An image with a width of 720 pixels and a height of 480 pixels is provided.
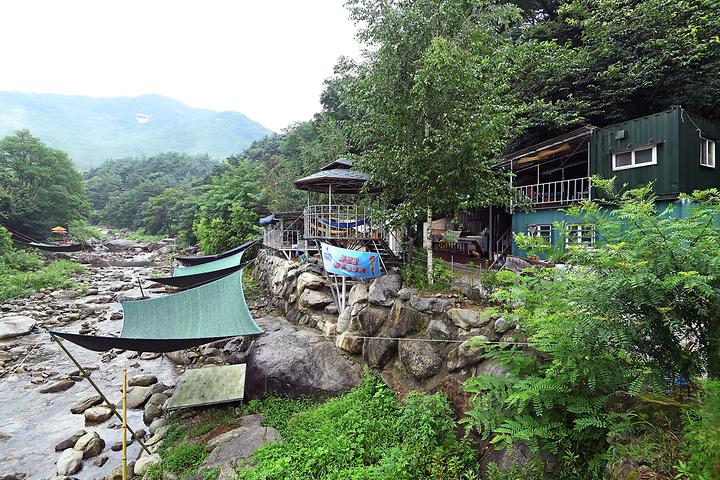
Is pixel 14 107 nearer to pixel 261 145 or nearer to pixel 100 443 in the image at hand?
pixel 261 145

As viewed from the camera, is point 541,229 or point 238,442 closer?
point 238,442

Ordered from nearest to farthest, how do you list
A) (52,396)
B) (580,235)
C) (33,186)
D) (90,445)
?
(580,235) → (90,445) → (52,396) → (33,186)

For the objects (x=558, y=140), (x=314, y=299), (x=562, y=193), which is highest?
(x=558, y=140)

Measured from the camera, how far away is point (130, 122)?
141 meters

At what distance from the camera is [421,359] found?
536cm

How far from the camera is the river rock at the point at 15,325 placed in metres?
11.6

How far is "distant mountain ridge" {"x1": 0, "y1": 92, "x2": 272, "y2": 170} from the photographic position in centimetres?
9988

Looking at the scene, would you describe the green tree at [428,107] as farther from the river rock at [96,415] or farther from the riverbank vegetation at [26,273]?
the riverbank vegetation at [26,273]

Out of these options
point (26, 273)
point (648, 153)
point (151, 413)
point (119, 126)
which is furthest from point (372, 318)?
point (119, 126)

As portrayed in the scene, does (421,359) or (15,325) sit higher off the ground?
(421,359)

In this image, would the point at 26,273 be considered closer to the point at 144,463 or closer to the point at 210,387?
the point at 210,387

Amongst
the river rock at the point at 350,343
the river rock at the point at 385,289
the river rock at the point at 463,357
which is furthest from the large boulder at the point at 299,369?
the river rock at the point at 463,357

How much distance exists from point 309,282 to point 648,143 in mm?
10070

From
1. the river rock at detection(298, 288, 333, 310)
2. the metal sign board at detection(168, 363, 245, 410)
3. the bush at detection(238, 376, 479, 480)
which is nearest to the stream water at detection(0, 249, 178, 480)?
the metal sign board at detection(168, 363, 245, 410)
